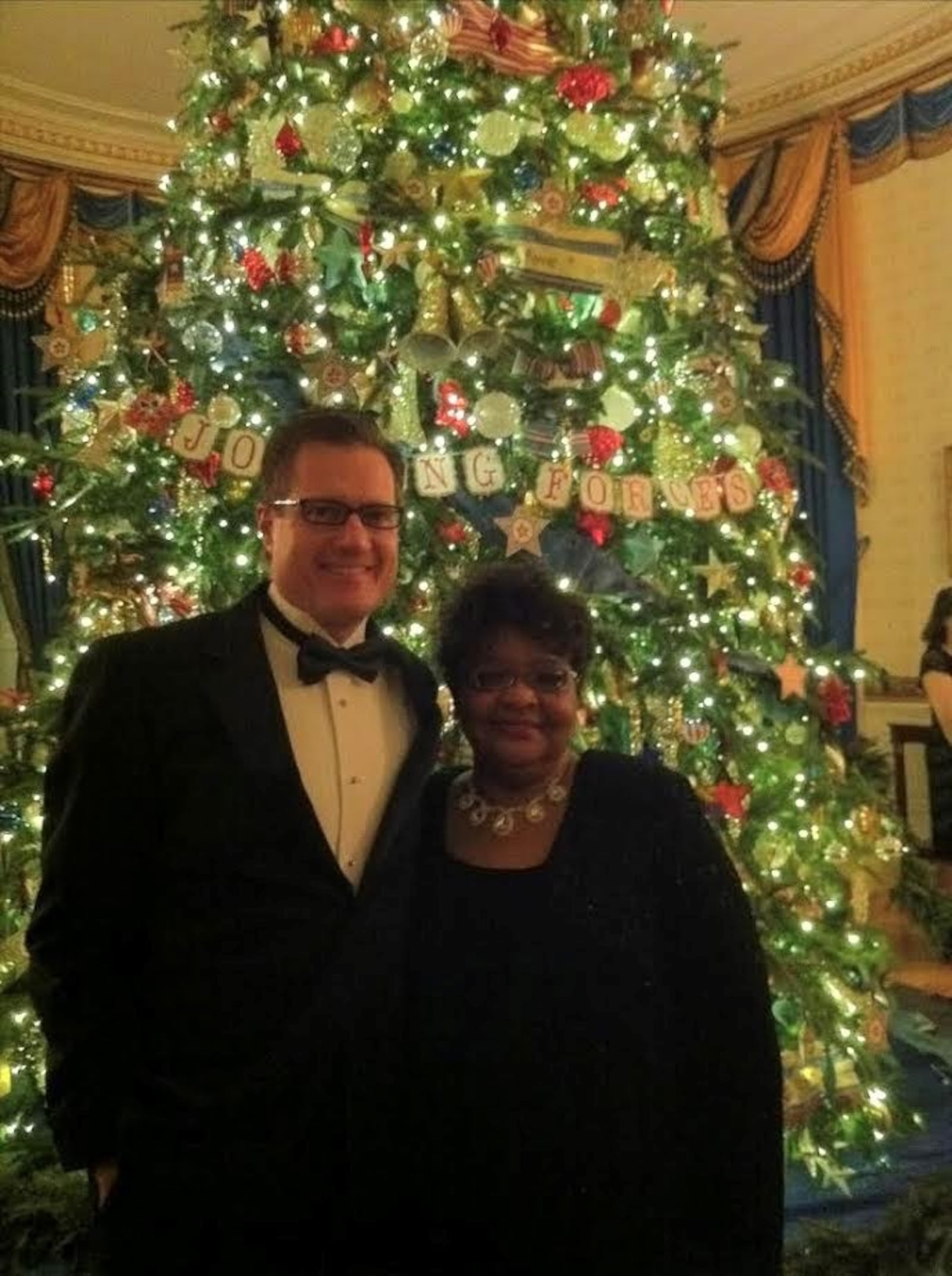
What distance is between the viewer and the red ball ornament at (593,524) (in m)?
2.68

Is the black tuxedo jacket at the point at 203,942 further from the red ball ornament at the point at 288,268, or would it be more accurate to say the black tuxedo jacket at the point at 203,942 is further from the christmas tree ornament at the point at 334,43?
the christmas tree ornament at the point at 334,43

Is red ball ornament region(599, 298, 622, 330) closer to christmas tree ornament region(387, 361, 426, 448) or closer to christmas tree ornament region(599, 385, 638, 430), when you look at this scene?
christmas tree ornament region(599, 385, 638, 430)

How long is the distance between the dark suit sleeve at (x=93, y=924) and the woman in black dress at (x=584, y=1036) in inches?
12.6

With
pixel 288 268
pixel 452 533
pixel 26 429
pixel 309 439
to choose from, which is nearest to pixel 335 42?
pixel 288 268

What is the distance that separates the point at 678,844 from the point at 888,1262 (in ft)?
4.56

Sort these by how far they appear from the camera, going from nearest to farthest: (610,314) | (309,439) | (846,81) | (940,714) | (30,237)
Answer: (309,439) < (610,314) < (940,714) < (846,81) < (30,237)

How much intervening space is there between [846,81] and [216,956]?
498 centimetres

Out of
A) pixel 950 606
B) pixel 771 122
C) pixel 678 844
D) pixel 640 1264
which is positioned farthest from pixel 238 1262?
pixel 771 122

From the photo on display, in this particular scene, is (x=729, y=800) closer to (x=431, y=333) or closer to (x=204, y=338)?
(x=431, y=333)

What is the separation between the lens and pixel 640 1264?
1.30m

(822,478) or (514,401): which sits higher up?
(822,478)

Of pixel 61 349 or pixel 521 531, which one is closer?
pixel 521 531

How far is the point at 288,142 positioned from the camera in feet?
8.69

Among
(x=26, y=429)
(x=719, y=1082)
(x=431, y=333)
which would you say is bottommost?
(x=719, y=1082)
